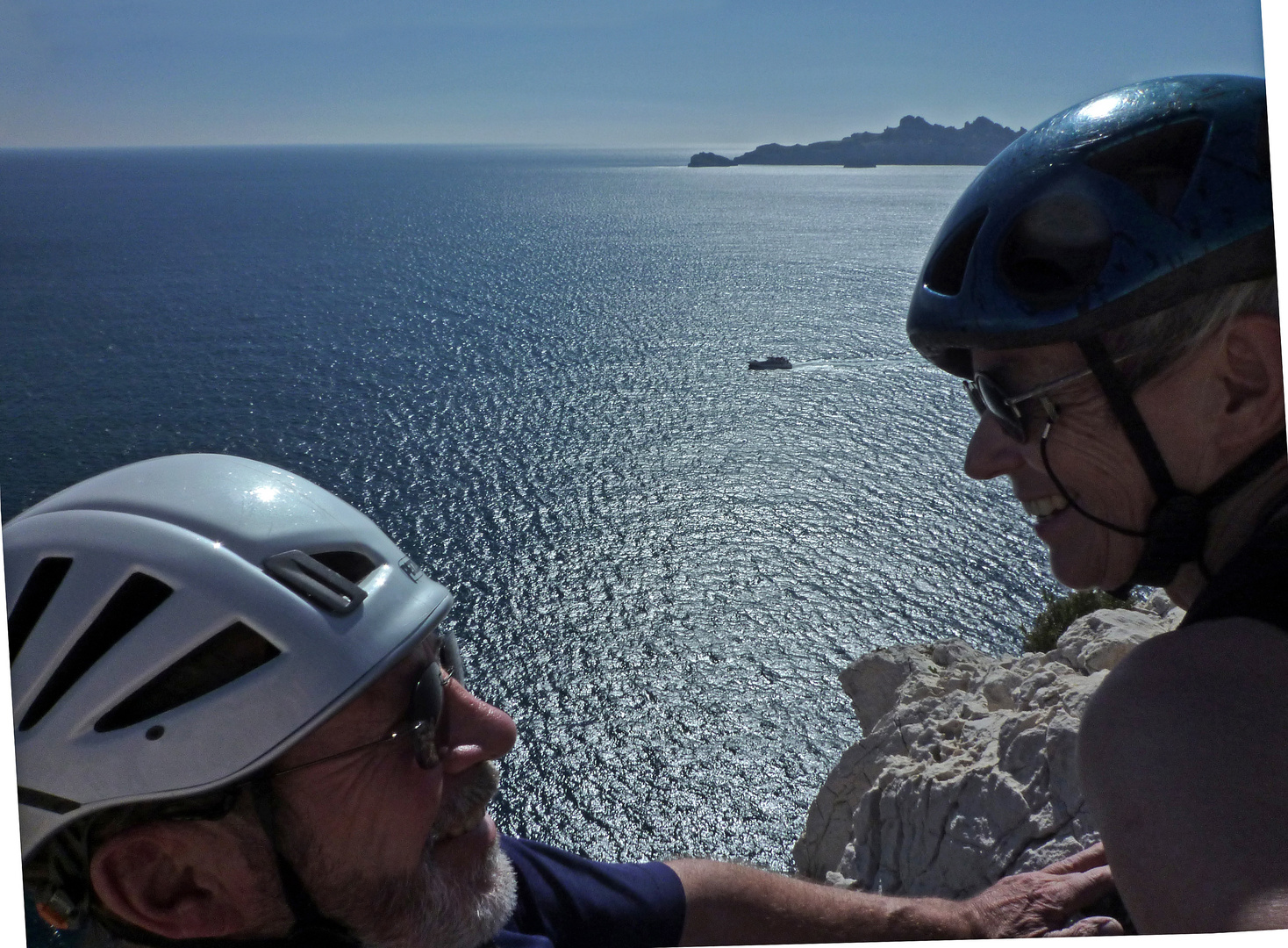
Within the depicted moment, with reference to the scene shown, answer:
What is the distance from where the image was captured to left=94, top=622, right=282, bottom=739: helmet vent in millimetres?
2018

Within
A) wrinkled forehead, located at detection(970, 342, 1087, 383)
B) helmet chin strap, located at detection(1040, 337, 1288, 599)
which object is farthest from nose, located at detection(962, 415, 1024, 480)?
helmet chin strap, located at detection(1040, 337, 1288, 599)

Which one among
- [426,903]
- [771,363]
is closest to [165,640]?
[426,903]

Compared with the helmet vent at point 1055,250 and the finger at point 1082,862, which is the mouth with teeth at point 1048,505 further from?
the finger at point 1082,862

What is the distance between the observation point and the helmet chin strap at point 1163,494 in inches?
79.5

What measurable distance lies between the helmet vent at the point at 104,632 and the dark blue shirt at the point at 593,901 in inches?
47.7

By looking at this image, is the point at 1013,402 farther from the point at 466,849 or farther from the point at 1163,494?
the point at 466,849

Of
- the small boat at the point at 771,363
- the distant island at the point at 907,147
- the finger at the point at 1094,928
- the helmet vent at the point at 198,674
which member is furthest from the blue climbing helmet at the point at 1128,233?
the distant island at the point at 907,147

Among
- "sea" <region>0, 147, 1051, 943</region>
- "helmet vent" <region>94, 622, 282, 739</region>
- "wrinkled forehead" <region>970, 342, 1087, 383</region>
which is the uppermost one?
"wrinkled forehead" <region>970, 342, 1087, 383</region>

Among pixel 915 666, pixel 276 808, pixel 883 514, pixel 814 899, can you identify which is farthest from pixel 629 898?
pixel 883 514

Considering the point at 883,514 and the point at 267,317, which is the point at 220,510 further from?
the point at 267,317

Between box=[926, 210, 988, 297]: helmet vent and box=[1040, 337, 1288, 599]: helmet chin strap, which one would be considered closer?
box=[1040, 337, 1288, 599]: helmet chin strap

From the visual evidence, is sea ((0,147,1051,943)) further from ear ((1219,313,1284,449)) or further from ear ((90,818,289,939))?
ear ((1219,313,1284,449))

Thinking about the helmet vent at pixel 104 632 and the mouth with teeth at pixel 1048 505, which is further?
the mouth with teeth at pixel 1048 505

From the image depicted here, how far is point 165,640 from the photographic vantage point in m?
2.00
